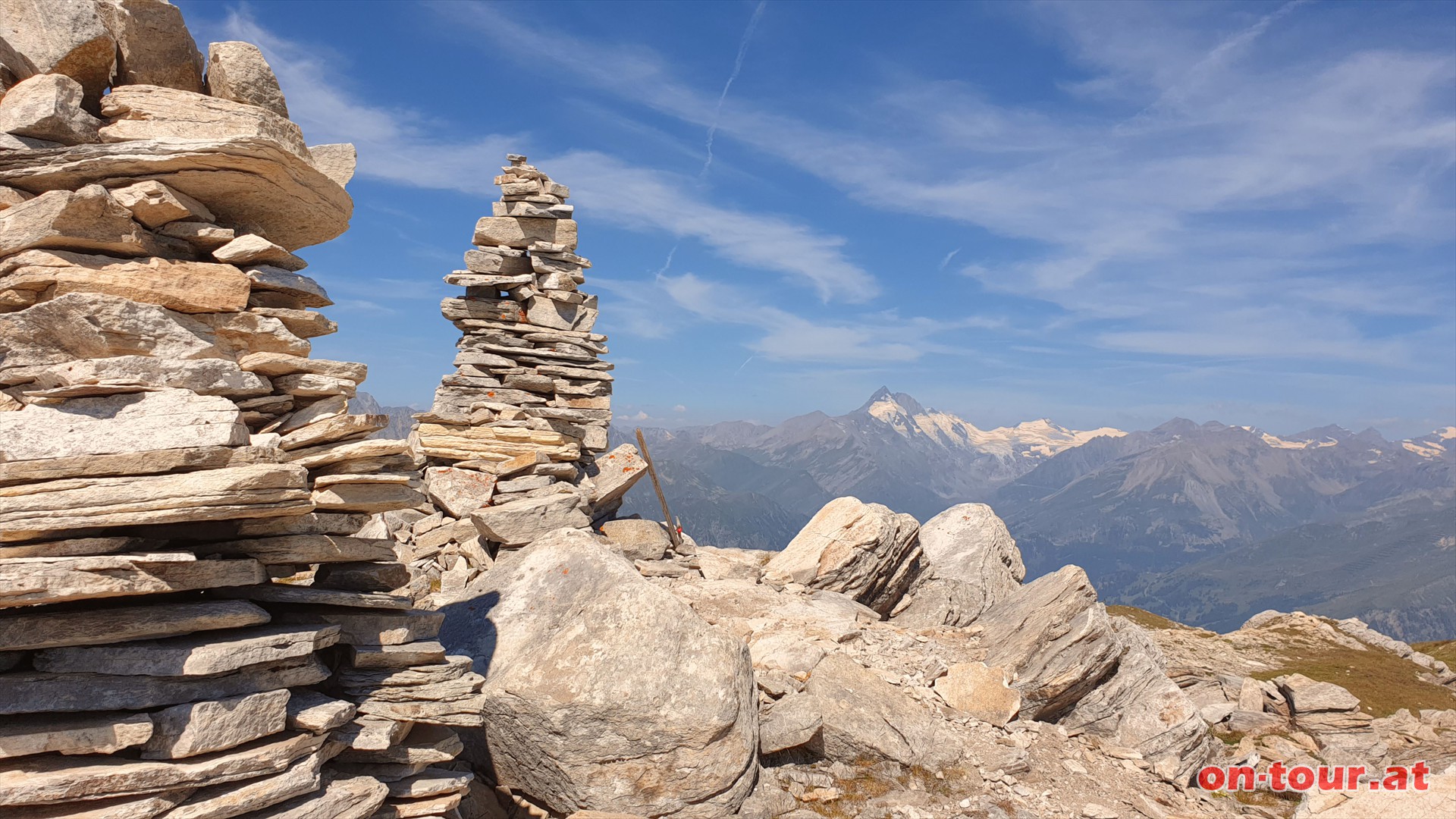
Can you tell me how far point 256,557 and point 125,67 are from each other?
8.41 meters

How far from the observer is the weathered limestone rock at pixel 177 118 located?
11.5 metres

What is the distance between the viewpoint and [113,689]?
9.32 metres

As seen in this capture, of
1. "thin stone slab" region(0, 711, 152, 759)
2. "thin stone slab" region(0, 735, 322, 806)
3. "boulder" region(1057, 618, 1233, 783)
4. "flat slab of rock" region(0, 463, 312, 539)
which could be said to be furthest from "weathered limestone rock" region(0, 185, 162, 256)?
"boulder" region(1057, 618, 1233, 783)

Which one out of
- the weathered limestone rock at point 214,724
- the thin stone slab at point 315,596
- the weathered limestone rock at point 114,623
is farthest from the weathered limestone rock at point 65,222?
the weathered limestone rock at point 214,724

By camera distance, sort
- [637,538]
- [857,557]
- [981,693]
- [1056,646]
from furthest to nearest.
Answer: [637,538]
[857,557]
[1056,646]
[981,693]

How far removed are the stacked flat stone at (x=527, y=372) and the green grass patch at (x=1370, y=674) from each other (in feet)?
125

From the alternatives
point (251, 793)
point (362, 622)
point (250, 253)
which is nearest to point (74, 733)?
point (251, 793)

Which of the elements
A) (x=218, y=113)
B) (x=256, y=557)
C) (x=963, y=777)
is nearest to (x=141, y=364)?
(x=256, y=557)

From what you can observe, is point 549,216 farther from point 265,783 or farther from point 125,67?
point 265,783

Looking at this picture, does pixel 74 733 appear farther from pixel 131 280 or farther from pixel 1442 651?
pixel 1442 651

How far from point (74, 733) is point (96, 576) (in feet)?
6.56

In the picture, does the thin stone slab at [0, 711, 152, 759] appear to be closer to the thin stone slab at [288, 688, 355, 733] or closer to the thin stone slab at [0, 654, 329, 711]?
the thin stone slab at [0, 654, 329, 711]

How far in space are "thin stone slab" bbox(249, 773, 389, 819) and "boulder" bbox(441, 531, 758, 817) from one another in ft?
8.92

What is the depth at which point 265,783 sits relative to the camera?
9.80m
